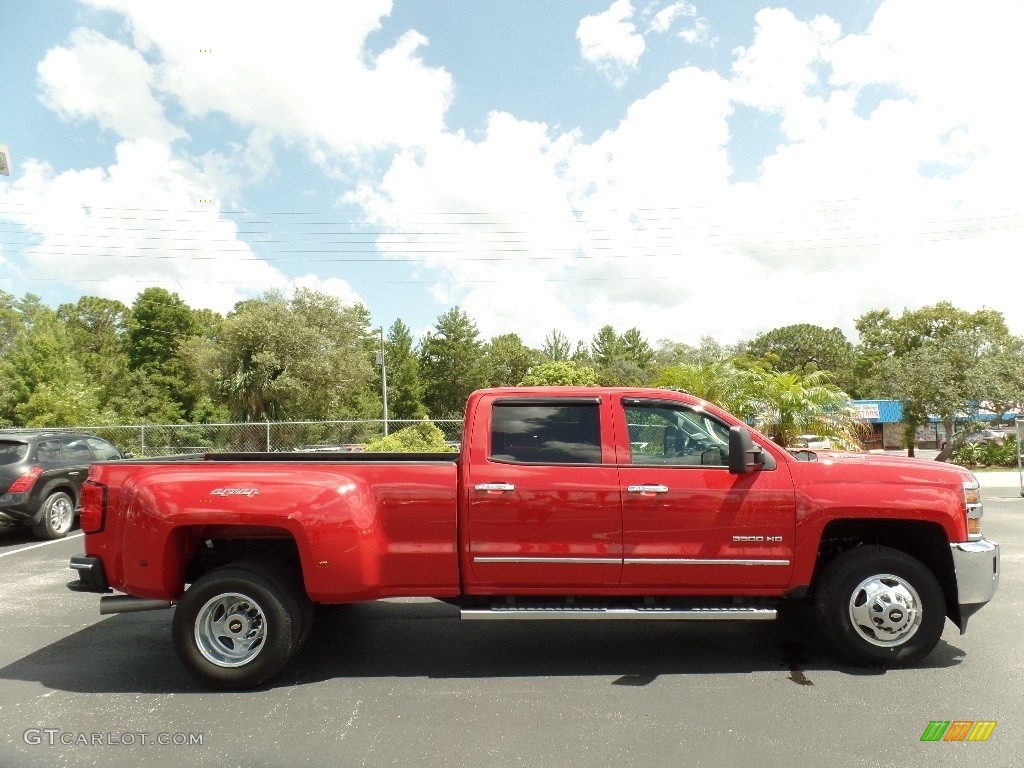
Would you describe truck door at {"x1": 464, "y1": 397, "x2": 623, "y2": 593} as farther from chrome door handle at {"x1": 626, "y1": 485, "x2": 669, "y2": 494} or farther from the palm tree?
the palm tree

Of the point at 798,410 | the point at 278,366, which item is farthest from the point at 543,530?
the point at 278,366

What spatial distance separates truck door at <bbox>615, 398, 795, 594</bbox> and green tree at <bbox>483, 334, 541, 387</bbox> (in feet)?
210

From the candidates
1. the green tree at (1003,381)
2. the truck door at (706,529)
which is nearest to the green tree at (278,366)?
the green tree at (1003,381)

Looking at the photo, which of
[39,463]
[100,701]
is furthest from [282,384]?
[100,701]

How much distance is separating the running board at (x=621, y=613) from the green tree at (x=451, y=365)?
197 feet

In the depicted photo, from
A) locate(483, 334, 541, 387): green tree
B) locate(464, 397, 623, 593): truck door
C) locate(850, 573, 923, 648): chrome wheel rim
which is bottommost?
locate(850, 573, 923, 648): chrome wheel rim

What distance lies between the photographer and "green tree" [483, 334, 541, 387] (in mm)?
70438

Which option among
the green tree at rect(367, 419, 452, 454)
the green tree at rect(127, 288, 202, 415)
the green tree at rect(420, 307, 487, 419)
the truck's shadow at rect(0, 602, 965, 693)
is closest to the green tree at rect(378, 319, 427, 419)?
the green tree at rect(420, 307, 487, 419)

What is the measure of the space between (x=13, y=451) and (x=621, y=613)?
9.96 m

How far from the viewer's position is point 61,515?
452 inches

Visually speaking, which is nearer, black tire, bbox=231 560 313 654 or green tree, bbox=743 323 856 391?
black tire, bbox=231 560 313 654

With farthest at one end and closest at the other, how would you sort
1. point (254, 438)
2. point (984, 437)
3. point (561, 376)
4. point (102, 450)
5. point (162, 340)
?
point (162, 340)
point (561, 376)
point (984, 437)
point (254, 438)
point (102, 450)

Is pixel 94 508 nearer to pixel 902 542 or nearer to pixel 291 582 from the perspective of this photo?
pixel 291 582

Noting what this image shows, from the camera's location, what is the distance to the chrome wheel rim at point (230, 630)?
15.9 feet
